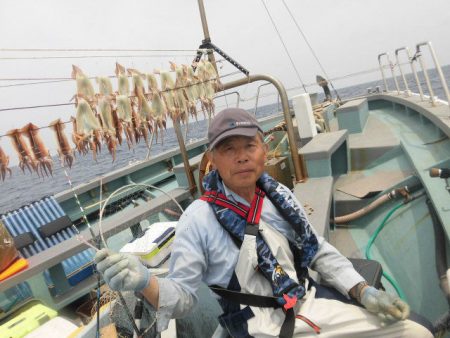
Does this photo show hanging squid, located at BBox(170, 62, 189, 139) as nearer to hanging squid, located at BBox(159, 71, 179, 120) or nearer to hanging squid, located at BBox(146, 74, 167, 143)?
hanging squid, located at BBox(159, 71, 179, 120)

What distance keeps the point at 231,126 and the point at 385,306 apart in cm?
153

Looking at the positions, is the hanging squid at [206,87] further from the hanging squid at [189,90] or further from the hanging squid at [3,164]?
A: the hanging squid at [3,164]

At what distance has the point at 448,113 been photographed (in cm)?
554

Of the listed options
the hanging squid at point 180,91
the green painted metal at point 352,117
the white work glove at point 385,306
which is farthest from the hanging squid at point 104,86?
the green painted metal at point 352,117

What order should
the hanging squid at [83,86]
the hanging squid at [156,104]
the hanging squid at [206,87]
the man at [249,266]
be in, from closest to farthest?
the man at [249,266]
the hanging squid at [83,86]
the hanging squid at [156,104]
the hanging squid at [206,87]

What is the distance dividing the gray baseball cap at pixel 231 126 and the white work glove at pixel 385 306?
1.37 m

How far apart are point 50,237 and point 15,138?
11.3 ft

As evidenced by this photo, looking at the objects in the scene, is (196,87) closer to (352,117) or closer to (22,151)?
(22,151)

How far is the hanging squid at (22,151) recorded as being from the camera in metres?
2.55

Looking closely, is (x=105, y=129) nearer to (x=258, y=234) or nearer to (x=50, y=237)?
(x=258, y=234)

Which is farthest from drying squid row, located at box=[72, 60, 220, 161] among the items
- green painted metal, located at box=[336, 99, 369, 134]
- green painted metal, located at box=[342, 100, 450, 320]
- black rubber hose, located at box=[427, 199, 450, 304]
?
green painted metal, located at box=[336, 99, 369, 134]

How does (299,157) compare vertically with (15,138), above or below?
below

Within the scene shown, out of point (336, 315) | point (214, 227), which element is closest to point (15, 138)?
point (214, 227)

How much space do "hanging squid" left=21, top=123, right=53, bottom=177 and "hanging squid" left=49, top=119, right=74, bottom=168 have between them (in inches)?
5.0
